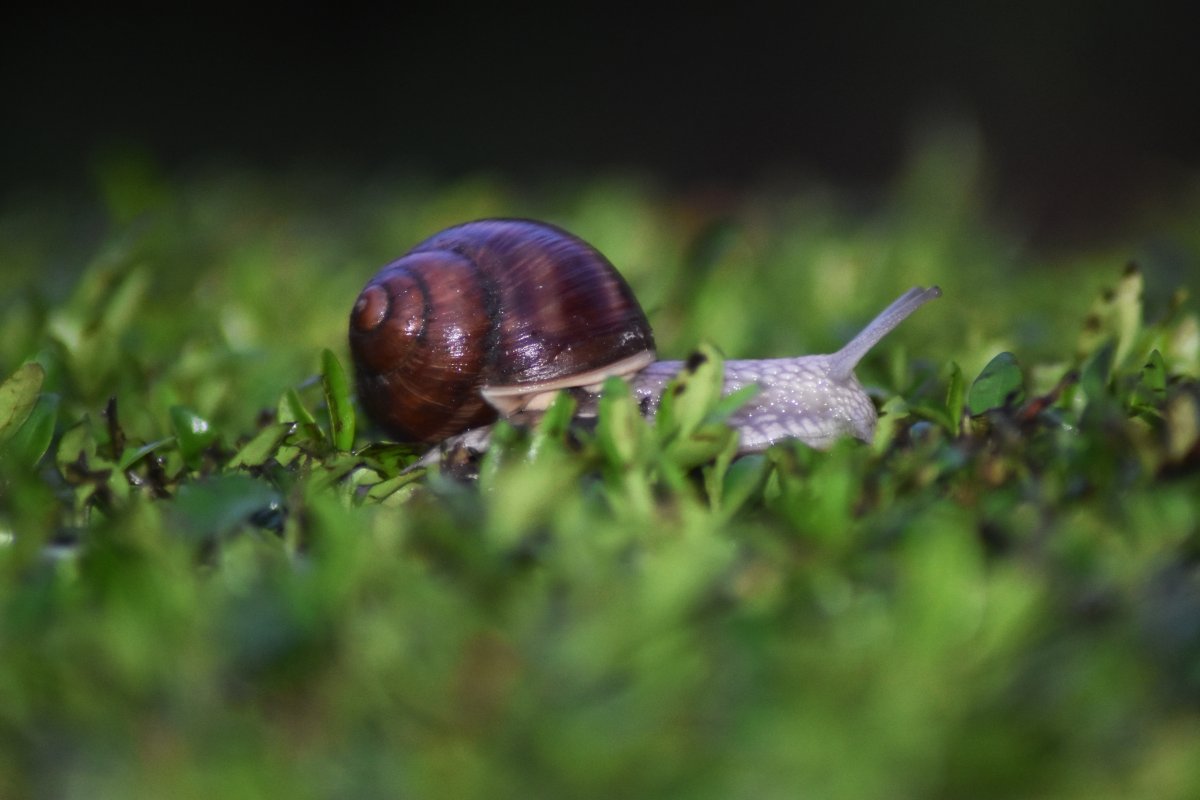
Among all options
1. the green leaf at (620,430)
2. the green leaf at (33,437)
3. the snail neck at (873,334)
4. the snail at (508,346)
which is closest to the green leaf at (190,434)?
the green leaf at (33,437)

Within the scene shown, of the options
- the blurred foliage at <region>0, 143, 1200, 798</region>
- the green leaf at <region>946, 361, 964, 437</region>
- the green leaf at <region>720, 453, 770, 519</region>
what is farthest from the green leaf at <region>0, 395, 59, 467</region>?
the green leaf at <region>946, 361, 964, 437</region>

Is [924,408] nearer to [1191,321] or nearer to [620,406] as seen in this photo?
[620,406]

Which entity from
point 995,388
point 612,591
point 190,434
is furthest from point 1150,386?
point 190,434

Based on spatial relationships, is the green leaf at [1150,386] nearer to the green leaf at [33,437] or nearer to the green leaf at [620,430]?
the green leaf at [620,430]

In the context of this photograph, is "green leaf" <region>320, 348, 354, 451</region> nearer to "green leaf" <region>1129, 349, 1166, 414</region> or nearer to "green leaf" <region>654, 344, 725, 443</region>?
"green leaf" <region>654, 344, 725, 443</region>

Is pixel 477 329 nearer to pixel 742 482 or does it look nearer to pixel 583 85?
pixel 742 482
